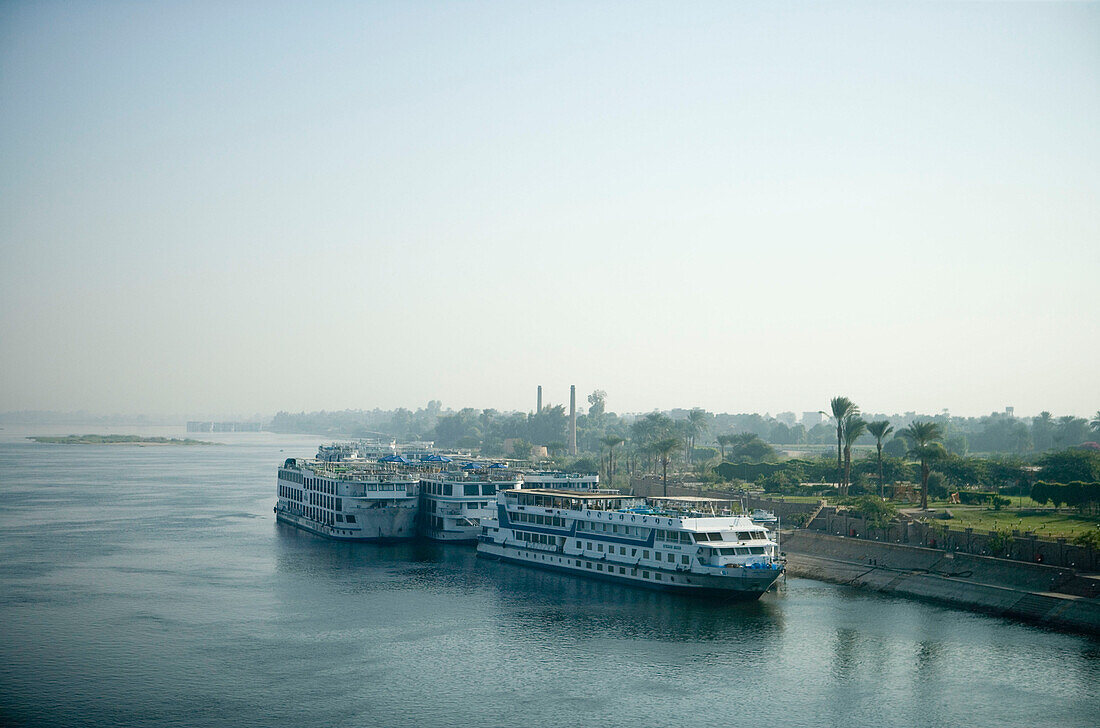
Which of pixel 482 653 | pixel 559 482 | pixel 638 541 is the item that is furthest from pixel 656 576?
pixel 559 482

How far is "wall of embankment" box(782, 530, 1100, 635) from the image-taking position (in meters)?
69.3

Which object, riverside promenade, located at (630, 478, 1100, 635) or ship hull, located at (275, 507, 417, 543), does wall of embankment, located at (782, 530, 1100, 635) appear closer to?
riverside promenade, located at (630, 478, 1100, 635)

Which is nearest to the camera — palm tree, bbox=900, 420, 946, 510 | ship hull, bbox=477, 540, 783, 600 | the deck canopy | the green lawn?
ship hull, bbox=477, 540, 783, 600

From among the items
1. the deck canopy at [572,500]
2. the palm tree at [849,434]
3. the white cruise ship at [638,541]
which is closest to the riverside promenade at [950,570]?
the white cruise ship at [638,541]

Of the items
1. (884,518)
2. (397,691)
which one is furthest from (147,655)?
(884,518)

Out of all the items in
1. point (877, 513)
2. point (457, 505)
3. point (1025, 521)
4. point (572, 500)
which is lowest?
point (457, 505)

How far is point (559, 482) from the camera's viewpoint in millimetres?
125312

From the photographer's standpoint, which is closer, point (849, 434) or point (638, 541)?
point (638, 541)

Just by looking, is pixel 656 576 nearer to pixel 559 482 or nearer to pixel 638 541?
pixel 638 541

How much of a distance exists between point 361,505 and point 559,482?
2741 cm

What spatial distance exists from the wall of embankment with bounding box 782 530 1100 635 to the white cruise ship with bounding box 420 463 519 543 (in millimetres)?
40183

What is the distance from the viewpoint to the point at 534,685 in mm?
57156

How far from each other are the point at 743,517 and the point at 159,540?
74.2 meters

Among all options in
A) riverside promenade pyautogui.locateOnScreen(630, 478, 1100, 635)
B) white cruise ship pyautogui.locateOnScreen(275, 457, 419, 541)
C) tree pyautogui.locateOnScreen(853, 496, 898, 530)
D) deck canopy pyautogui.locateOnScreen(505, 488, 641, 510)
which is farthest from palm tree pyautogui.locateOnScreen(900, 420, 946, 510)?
white cruise ship pyautogui.locateOnScreen(275, 457, 419, 541)
